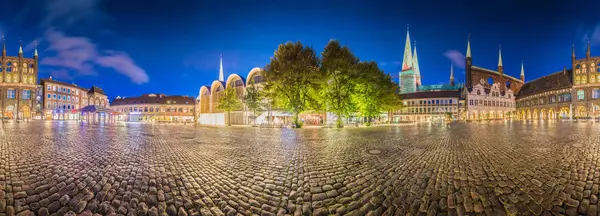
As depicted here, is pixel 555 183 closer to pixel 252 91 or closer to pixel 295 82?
pixel 295 82

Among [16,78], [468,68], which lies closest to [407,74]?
[468,68]

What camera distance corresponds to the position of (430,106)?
289 ft

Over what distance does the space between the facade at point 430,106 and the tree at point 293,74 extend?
6528 centimetres

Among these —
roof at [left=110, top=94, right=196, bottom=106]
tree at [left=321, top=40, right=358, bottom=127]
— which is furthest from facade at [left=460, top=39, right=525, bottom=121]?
roof at [left=110, top=94, right=196, bottom=106]

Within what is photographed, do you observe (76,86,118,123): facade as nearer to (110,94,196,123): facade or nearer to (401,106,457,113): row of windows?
(110,94,196,123): facade

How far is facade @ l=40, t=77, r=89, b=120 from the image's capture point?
86.0 metres

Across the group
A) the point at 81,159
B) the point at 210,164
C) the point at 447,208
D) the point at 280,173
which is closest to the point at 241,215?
the point at 280,173

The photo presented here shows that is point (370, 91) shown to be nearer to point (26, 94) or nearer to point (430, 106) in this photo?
point (430, 106)

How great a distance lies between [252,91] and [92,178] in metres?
39.1

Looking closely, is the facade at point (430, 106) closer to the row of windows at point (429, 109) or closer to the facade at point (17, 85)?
the row of windows at point (429, 109)

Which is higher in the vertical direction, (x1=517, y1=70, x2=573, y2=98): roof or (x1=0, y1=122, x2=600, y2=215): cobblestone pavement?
(x1=517, y1=70, x2=573, y2=98): roof

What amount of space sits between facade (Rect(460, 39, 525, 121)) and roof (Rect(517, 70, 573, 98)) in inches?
258

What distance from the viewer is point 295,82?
3111 centimetres

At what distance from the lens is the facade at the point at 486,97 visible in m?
85.6
